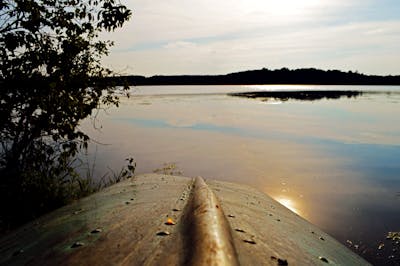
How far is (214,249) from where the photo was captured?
211cm

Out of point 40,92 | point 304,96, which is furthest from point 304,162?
point 304,96

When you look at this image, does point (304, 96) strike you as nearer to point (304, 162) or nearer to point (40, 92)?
point (304, 162)

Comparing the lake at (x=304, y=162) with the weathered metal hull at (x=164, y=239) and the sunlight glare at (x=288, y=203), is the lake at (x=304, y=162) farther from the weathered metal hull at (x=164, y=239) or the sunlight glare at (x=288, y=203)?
the weathered metal hull at (x=164, y=239)

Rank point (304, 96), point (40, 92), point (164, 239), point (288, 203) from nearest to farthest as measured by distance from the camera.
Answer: point (164, 239)
point (40, 92)
point (288, 203)
point (304, 96)

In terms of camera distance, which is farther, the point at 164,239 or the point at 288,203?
the point at 288,203

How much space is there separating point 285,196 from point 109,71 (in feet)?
22.1

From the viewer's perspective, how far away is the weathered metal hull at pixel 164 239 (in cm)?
227

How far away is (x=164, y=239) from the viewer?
8.48 feet

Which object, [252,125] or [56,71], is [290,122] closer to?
[252,125]

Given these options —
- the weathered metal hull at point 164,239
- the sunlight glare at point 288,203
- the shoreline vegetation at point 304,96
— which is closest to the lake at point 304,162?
the sunlight glare at point 288,203

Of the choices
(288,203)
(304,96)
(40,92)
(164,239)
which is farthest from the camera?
(304,96)

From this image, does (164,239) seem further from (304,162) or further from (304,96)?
(304,96)

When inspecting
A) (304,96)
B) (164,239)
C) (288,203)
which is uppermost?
(164,239)

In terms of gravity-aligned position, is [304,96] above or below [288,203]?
above
